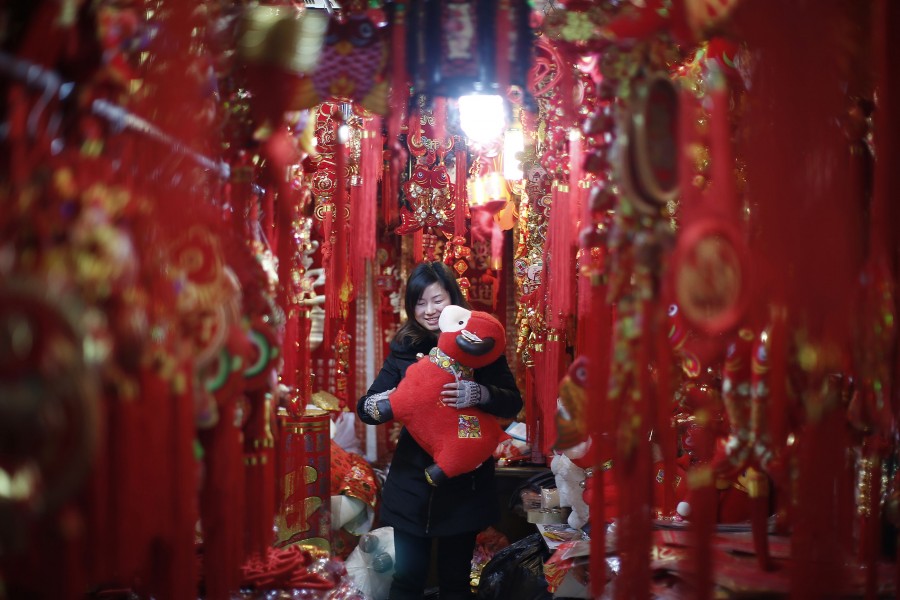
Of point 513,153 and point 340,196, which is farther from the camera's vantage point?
point 513,153

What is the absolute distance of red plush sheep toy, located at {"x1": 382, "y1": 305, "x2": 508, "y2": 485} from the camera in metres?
2.29

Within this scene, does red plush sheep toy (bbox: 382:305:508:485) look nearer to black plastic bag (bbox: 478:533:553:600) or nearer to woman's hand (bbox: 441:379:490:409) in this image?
woman's hand (bbox: 441:379:490:409)

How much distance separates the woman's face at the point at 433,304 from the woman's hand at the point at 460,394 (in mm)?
240

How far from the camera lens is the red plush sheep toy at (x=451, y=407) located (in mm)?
2295

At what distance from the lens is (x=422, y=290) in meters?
2.48

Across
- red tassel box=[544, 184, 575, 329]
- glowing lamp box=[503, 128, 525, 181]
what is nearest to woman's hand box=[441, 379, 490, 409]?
red tassel box=[544, 184, 575, 329]

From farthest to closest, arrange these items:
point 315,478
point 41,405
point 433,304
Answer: point 315,478
point 433,304
point 41,405

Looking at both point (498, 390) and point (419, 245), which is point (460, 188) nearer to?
point (419, 245)

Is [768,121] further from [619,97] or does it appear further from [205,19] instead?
[205,19]

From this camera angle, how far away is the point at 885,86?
133 centimetres

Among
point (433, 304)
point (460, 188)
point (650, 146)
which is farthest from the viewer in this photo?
point (460, 188)

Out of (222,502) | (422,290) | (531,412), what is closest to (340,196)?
(222,502)

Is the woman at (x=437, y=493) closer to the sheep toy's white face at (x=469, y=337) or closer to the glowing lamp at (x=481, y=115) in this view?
the sheep toy's white face at (x=469, y=337)

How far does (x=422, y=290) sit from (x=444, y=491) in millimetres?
635
